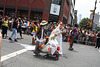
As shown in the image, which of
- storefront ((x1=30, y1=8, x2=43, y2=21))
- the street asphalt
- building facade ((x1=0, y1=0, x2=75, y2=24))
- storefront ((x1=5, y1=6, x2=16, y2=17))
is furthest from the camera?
storefront ((x1=5, y1=6, x2=16, y2=17))

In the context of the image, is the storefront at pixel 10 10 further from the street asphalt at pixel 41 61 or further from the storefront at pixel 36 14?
the street asphalt at pixel 41 61

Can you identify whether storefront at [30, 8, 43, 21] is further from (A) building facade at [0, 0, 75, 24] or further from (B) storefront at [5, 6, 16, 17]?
(B) storefront at [5, 6, 16, 17]

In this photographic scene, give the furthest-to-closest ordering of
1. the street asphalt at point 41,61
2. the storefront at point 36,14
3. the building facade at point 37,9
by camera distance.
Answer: the storefront at point 36,14
the building facade at point 37,9
the street asphalt at point 41,61

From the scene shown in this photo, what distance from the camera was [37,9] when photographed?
31000 millimetres

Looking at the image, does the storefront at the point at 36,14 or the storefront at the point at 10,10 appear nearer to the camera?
the storefront at the point at 36,14

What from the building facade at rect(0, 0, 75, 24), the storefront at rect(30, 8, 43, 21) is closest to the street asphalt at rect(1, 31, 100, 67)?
the building facade at rect(0, 0, 75, 24)

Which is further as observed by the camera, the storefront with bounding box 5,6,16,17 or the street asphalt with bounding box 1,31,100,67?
the storefront with bounding box 5,6,16,17

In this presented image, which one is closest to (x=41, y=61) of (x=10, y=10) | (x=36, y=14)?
(x=36, y=14)

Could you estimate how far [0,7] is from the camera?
3338cm

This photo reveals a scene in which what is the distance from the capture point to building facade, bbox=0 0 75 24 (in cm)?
3073

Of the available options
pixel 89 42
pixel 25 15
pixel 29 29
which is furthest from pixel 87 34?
pixel 25 15

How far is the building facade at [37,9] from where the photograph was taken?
30734 millimetres

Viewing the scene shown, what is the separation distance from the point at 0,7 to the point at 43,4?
11.1m

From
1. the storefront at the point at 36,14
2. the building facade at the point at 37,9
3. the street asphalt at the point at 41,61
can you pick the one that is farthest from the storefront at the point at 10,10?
the street asphalt at the point at 41,61
